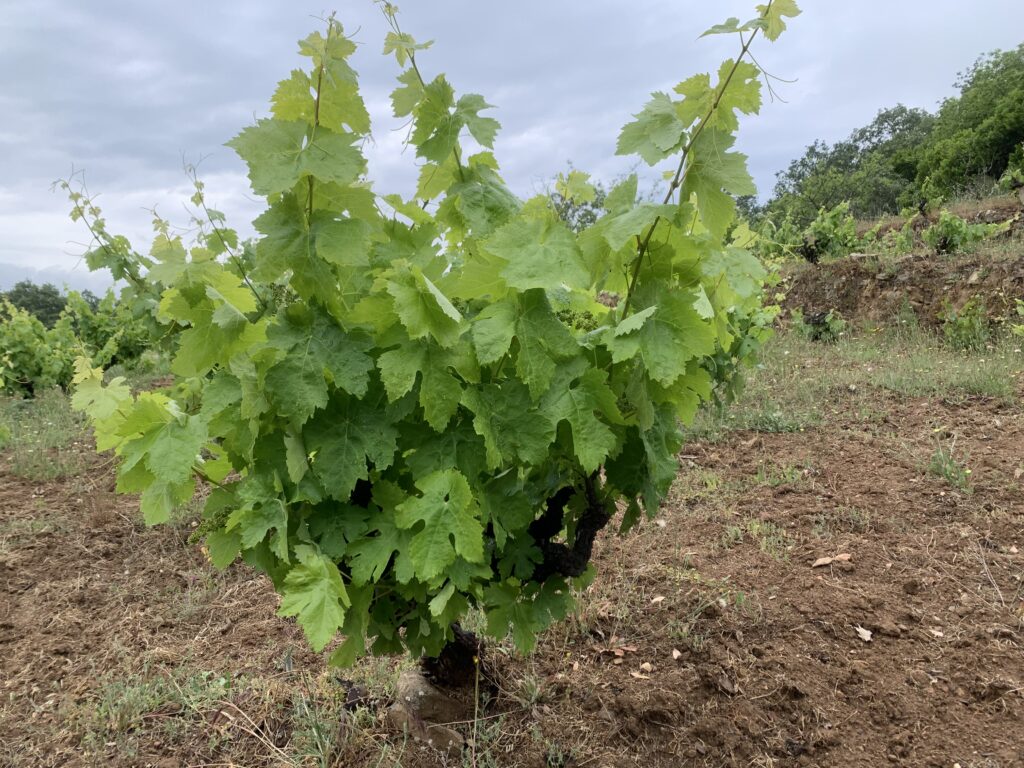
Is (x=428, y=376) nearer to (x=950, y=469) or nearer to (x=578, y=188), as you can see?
(x=578, y=188)

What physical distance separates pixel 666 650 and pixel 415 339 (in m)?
2.01

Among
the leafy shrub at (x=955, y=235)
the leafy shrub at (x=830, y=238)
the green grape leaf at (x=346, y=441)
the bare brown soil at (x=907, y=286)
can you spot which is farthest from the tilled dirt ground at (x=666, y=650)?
the leafy shrub at (x=830, y=238)

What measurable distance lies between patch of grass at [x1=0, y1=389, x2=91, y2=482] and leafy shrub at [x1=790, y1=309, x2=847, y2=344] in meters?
9.45

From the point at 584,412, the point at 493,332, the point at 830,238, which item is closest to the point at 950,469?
the point at 584,412

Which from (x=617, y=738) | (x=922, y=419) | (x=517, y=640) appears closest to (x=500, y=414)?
(x=517, y=640)

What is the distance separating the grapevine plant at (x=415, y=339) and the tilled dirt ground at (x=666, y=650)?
101 cm

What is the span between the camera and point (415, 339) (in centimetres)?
122

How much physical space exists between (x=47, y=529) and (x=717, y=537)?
4310 millimetres

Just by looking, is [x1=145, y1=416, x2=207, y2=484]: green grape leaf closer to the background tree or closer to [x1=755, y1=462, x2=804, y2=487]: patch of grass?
[x1=755, y1=462, x2=804, y2=487]: patch of grass

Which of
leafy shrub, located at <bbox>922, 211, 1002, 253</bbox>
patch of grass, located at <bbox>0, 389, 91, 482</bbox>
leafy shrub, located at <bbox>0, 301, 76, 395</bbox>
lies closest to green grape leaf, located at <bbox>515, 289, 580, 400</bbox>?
patch of grass, located at <bbox>0, 389, 91, 482</bbox>

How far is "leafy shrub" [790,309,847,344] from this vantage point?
9.67 meters

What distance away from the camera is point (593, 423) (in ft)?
4.37

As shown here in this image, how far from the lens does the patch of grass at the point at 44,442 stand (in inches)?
211

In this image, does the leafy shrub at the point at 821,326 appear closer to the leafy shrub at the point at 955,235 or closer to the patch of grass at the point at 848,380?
the patch of grass at the point at 848,380
